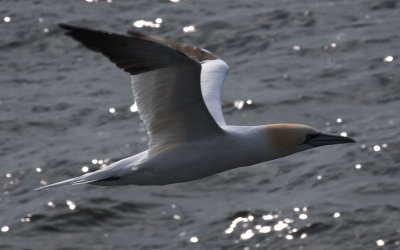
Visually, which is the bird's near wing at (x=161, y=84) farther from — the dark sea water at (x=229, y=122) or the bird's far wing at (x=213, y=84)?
the dark sea water at (x=229, y=122)

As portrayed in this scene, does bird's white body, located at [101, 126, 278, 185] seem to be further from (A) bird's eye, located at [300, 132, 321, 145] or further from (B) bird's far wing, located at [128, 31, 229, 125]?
(B) bird's far wing, located at [128, 31, 229, 125]

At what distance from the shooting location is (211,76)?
515 inches

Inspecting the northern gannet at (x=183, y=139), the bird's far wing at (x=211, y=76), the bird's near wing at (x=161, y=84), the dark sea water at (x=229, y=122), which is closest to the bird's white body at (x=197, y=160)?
the northern gannet at (x=183, y=139)

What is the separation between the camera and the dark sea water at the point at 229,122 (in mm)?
15383

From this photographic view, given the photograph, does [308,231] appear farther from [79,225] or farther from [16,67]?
[16,67]

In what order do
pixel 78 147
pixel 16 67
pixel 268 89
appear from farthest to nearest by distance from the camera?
pixel 16 67 → pixel 268 89 → pixel 78 147

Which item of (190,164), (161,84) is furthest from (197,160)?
(161,84)

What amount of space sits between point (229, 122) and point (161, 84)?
6334 mm

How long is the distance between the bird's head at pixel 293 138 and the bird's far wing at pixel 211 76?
0.71 m

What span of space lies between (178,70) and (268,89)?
776cm

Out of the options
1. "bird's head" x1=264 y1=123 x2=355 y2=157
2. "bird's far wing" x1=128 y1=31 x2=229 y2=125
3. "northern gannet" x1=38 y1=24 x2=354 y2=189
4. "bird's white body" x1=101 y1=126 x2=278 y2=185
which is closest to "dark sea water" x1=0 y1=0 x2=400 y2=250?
"bird's far wing" x1=128 y1=31 x2=229 y2=125

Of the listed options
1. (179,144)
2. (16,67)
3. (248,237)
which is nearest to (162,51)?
(179,144)

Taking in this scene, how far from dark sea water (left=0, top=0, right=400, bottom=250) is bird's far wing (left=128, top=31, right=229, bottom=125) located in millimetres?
2687

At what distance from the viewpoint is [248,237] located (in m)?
15.2
